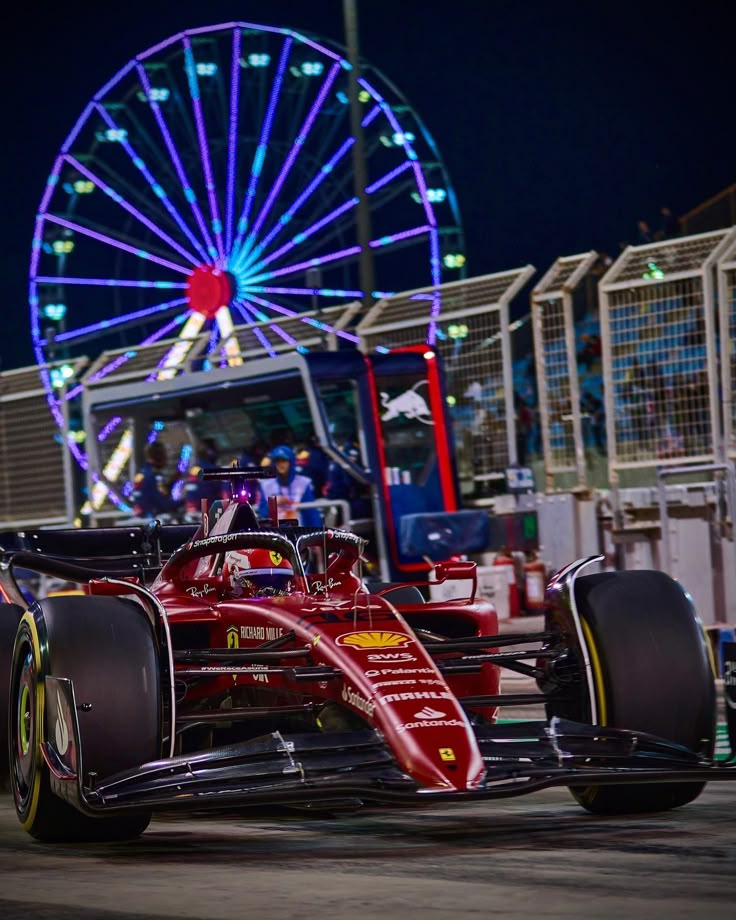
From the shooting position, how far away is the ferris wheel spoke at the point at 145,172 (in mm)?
32531

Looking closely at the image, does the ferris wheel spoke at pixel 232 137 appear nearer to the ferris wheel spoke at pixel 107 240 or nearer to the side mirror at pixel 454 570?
the ferris wheel spoke at pixel 107 240

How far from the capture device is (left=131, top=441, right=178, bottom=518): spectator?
23.8 meters

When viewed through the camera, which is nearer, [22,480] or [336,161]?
[22,480]

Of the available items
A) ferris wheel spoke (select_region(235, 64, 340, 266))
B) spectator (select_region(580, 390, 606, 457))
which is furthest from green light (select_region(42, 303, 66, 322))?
spectator (select_region(580, 390, 606, 457))

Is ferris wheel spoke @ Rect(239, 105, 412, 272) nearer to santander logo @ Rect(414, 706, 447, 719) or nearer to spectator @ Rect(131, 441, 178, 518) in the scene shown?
spectator @ Rect(131, 441, 178, 518)

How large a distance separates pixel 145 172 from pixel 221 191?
1.95 meters

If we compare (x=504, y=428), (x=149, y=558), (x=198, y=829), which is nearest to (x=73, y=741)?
(x=198, y=829)

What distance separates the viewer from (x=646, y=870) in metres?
5.43

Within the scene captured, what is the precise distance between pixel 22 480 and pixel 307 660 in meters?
23.2

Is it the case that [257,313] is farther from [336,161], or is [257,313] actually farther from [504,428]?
[504,428]

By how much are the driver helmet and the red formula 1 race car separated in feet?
0.04

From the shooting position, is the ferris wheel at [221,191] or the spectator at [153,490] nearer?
the spectator at [153,490]

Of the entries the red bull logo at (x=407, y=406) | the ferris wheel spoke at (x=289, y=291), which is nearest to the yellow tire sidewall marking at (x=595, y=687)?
the red bull logo at (x=407, y=406)

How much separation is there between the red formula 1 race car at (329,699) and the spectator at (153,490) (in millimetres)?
15704
